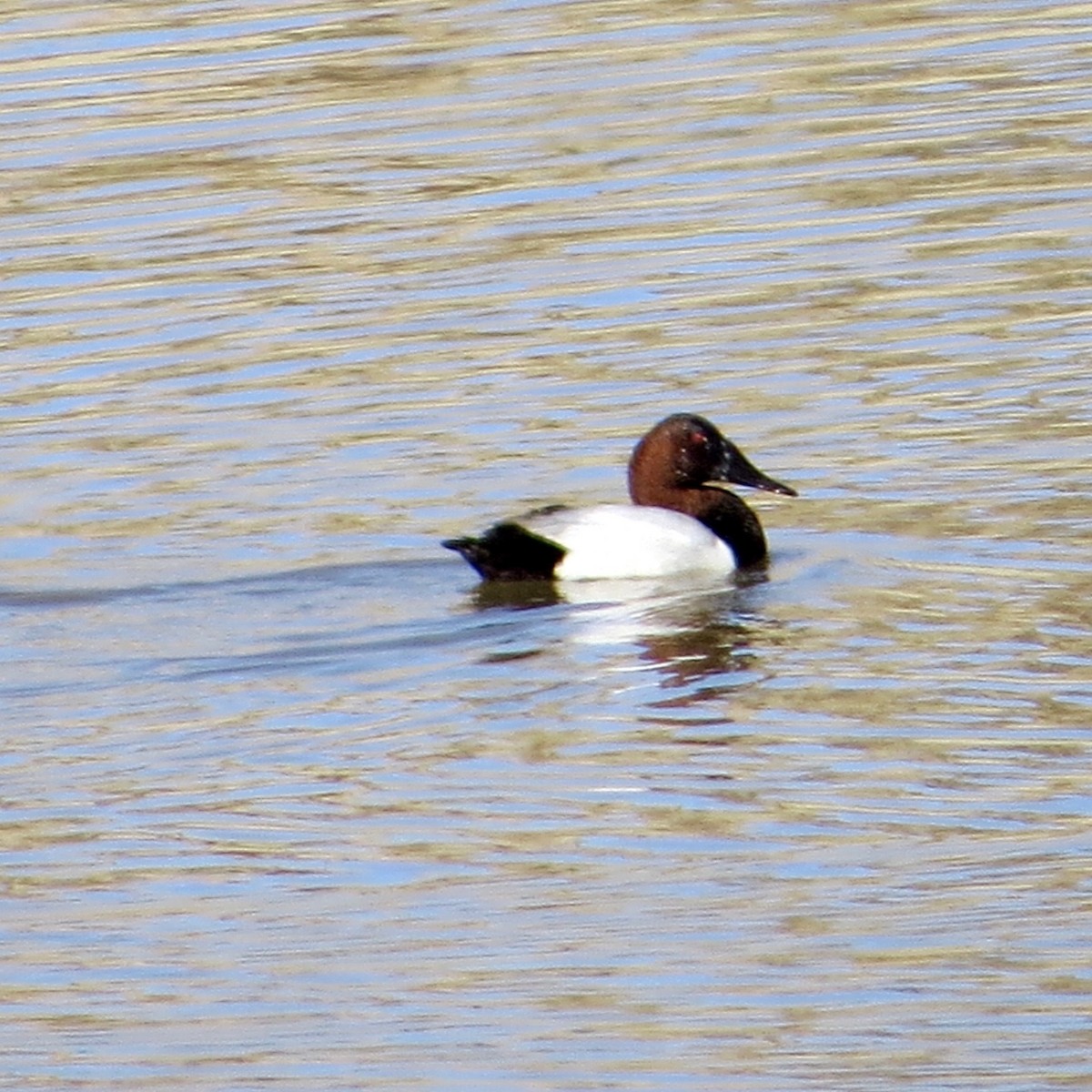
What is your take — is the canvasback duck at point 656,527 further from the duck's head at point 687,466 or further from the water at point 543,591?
the water at point 543,591

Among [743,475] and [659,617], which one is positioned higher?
[743,475]

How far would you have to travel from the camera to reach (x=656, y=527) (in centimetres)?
998

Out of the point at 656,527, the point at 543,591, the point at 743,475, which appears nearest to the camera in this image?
the point at 543,591

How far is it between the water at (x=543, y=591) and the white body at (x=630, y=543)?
0.50 feet

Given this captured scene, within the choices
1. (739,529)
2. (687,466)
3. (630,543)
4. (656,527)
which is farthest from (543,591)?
(687,466)

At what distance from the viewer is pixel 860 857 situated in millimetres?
6668

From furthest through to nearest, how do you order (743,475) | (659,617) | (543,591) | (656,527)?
(743,475) → (656,527) → (543,591) → (659,617)

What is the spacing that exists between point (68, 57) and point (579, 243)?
16.0ft

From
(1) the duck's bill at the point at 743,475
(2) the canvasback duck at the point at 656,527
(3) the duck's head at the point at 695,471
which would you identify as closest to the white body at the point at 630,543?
(2) the canvasback duck at the point at 656,527

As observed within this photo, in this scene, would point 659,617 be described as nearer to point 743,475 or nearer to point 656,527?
point 656,527

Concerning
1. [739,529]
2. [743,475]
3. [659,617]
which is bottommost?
[659,617]

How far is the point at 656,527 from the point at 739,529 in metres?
0.27

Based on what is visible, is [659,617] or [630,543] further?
[630,543]

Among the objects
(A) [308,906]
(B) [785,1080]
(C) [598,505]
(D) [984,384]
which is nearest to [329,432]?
(C) [598,505]
